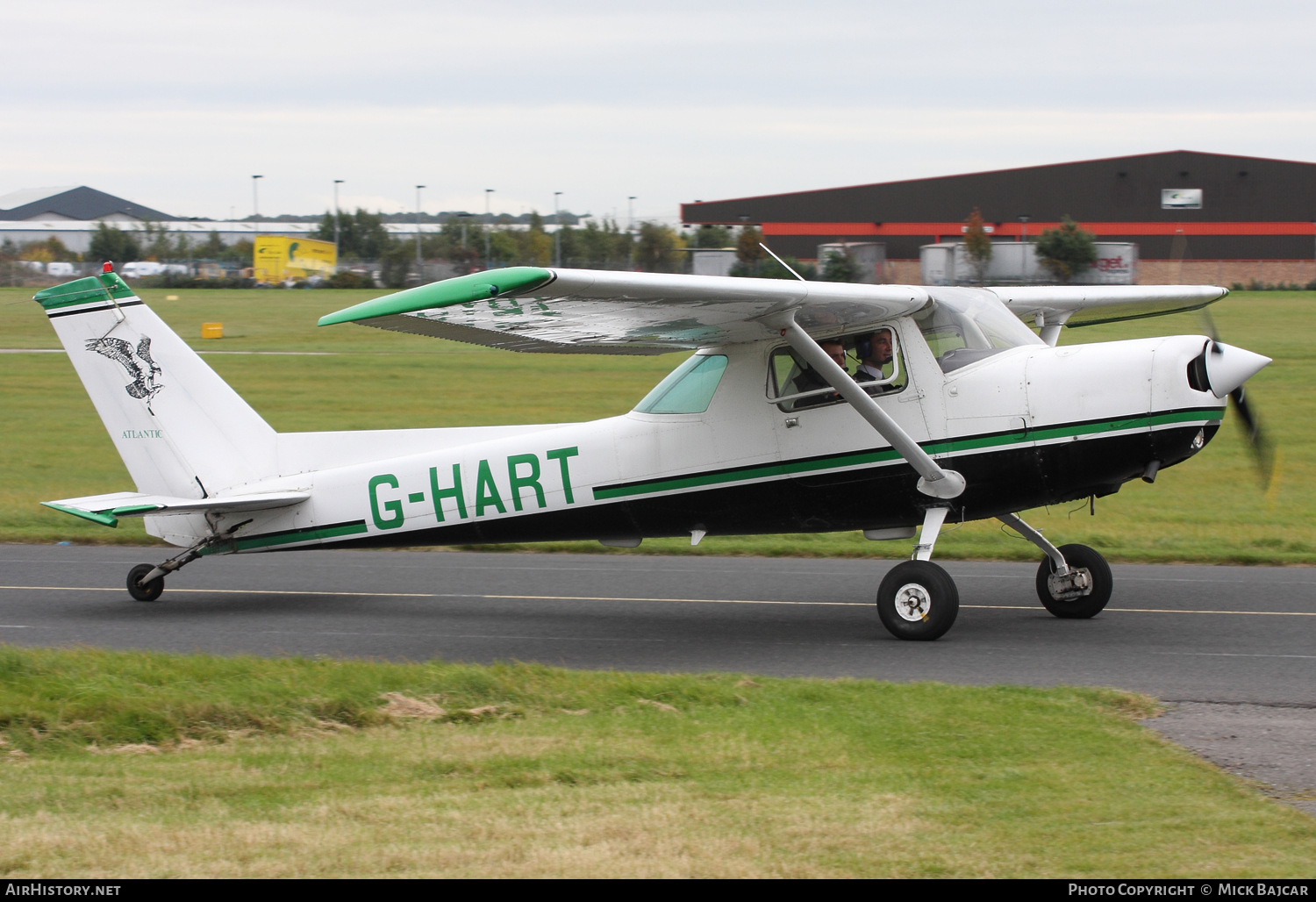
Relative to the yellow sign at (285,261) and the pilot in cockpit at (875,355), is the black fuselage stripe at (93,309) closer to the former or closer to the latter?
the pilot in cockpit at (875,355)

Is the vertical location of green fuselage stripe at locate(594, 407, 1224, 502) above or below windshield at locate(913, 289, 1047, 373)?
below

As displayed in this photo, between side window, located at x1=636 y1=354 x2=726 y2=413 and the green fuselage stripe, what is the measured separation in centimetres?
55

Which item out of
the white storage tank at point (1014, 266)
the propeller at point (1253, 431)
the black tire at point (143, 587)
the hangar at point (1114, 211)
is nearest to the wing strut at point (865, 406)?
the propeller at point (1253, 431)

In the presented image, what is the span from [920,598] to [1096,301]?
3.90 m

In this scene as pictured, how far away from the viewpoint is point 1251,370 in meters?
8.73

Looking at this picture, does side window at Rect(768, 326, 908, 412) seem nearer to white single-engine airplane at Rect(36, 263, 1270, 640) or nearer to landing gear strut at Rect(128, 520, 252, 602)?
white single-engine airplane at Rect(36, 263, 1270, 640)

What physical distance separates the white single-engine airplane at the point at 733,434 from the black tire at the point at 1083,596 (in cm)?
2

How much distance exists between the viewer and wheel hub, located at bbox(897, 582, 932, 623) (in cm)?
909

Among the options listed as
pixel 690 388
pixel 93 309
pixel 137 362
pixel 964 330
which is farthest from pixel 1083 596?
pixel 93 309

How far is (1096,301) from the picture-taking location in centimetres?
1142

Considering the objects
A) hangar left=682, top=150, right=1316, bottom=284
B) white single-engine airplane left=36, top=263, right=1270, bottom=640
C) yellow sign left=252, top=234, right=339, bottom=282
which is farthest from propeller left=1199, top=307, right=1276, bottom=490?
yellow sign left=252, top=234, right=339, bottom=282

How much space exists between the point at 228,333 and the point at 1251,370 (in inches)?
1540

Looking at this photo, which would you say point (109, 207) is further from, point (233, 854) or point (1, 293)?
point (233, 854)
